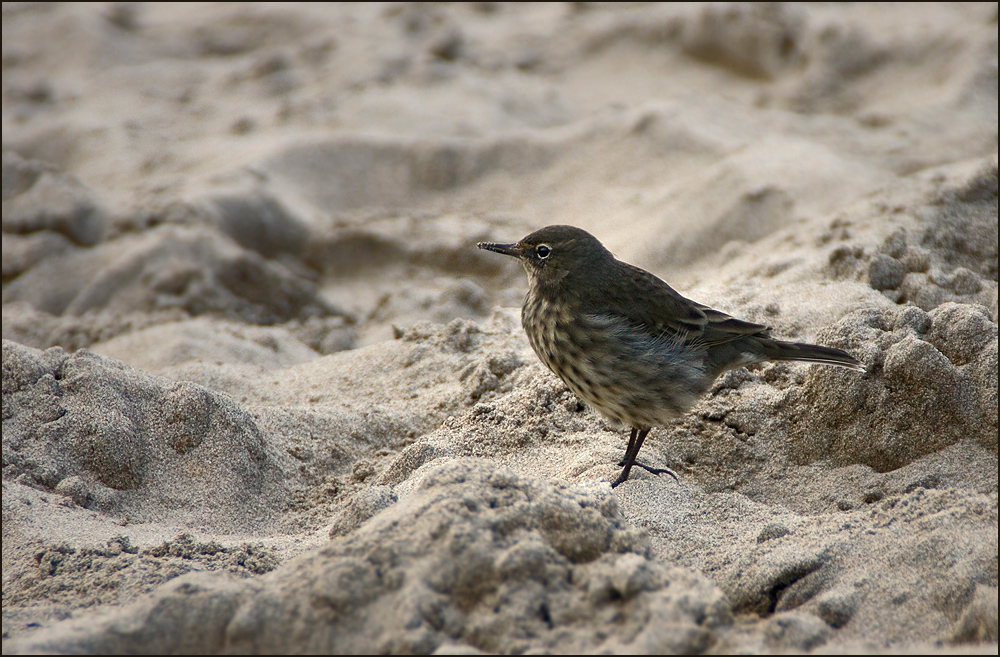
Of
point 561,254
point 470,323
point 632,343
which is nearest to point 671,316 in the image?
point 632,343

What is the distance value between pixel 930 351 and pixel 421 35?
18.8ft

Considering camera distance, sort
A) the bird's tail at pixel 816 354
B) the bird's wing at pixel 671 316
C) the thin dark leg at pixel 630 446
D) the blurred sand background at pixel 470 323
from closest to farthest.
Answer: the blurred sand background at pixel 470 323, the bird's tail at pixel 816 354, the thin dark leg at pixel 630 446, the bird's wing at pixel 671 316

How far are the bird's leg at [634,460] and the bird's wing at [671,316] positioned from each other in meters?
0.41

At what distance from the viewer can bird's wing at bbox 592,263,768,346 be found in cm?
295

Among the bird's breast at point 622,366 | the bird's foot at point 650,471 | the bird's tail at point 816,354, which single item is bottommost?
the bird's foot at point 650,471

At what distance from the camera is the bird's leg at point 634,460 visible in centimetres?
272

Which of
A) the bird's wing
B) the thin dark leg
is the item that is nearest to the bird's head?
the bird's wing

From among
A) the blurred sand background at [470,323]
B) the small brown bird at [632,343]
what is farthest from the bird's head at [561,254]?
the blurred sand background at [470,323]

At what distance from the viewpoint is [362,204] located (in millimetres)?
5562

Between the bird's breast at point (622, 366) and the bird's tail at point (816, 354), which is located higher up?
the bird's tail at point (816, 354)

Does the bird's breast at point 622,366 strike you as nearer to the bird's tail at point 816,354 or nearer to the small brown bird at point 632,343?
the small brown bird at point 632,343

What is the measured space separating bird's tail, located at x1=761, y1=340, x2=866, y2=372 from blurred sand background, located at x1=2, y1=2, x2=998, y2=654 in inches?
4.5

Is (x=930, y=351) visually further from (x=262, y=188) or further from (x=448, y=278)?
(x=262, y=188)

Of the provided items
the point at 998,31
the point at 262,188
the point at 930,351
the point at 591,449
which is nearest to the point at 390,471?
the point at 591,449
